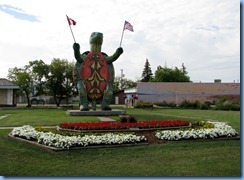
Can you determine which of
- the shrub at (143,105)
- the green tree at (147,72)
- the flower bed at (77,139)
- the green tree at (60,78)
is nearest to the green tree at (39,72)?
the green tree at (60,78)

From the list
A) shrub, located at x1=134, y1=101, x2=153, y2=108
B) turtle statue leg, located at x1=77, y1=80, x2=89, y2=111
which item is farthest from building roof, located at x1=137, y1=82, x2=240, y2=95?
turtle statue leg, located at x1=77, y1=80, x2=89, y2=111

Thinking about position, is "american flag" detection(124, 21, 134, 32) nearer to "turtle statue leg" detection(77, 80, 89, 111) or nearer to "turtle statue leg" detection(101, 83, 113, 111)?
"turtle statue leg" detection(101, 83, 113, 111)

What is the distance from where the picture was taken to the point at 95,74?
69.6 feet

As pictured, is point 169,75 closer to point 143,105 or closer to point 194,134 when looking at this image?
point 143,105

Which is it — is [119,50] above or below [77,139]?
above

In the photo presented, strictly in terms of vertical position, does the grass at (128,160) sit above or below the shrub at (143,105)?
below

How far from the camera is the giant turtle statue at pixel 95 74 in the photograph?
21.1 metres

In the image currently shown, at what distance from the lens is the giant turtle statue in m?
21.1

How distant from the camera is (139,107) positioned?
121 ft

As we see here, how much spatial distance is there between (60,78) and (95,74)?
19.4m

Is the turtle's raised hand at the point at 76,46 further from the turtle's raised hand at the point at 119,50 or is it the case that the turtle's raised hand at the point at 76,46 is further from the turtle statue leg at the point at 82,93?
the turtle's raised hand at the point at 119,50

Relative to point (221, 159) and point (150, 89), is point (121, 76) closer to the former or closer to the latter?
point (150, 89)

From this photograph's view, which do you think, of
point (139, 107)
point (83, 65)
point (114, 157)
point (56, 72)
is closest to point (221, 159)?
point (114, 157)

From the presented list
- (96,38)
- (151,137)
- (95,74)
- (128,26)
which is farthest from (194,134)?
(96,38)
